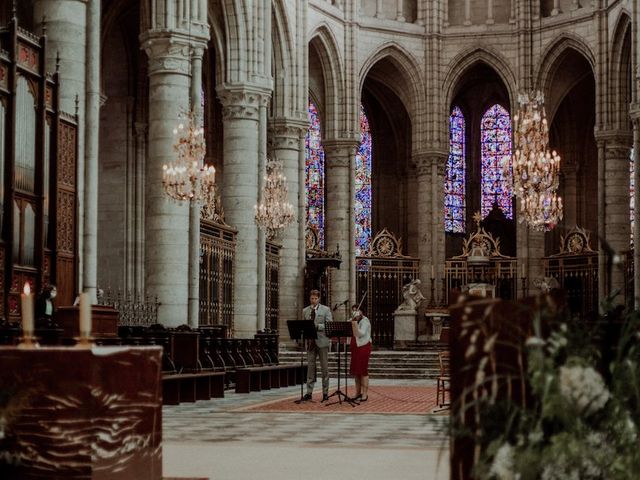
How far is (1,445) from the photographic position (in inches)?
184

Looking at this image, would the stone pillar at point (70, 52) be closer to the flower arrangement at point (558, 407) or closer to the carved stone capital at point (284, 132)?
the carved stone capital at point (284, 132)

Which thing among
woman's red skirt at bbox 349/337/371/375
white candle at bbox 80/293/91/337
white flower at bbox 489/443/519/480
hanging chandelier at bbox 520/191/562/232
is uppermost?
hanging chandelier at bbox 520/191/562/232

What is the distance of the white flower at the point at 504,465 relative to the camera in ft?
11.4

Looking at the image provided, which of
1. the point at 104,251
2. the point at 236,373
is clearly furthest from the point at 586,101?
the point at 236,373

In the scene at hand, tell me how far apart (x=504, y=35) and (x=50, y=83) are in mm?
23302

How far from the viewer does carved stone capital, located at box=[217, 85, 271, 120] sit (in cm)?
2712

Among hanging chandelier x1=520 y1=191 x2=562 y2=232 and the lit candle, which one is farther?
hanging chandelier x1=520 y1=191 x2=562 y2=232

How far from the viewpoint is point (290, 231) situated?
31.8 meters

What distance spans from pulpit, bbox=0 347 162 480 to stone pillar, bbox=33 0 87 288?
13.1m

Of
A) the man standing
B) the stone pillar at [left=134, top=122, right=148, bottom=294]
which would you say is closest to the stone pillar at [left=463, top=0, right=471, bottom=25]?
the stone pillar at [left=134, top=122, right=148, bottom=294]

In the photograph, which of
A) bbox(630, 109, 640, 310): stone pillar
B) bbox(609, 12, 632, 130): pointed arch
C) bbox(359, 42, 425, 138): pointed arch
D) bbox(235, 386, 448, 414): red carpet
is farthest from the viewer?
bbox(359, 42, 425, 138): pointed arch

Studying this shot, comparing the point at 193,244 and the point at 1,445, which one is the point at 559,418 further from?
the point at 193,244

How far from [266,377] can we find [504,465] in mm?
17675

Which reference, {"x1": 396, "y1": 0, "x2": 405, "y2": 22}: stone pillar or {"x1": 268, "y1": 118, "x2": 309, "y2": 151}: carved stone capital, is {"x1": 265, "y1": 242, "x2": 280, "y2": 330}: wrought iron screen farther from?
{"x1": 396, "y1": 0, "x2": 405, "y2": 22}: stone pillar
